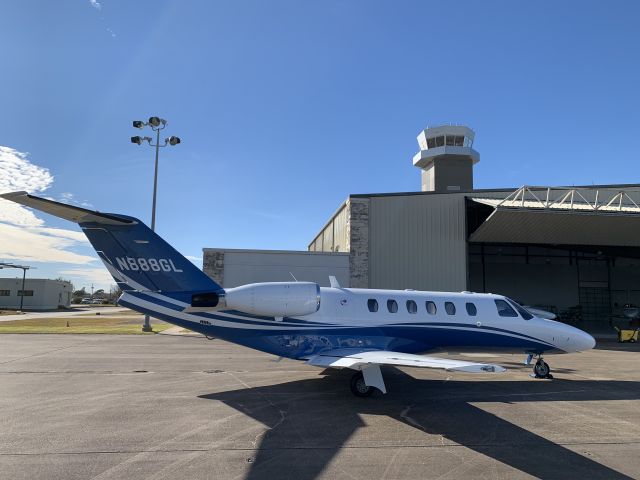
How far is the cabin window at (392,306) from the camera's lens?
11.3 meters

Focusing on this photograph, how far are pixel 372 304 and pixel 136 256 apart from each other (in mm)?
5939

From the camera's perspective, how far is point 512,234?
99.0 feet

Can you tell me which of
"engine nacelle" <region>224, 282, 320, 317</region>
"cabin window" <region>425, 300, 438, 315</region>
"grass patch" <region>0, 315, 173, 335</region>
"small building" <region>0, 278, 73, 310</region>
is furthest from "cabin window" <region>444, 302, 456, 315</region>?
"small building" <region>0, 278, 73, 310</region>

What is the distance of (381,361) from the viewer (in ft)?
28.6

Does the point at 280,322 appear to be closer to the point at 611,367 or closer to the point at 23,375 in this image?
the point at 23,375

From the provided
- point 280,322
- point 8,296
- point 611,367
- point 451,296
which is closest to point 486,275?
point 611,367

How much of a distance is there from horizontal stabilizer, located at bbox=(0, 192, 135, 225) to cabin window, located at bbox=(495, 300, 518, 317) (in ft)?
32.8

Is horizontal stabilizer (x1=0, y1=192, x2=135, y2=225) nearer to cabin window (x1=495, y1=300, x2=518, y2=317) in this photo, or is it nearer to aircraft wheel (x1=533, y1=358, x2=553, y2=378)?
cabin window (x1=495, y1=300, x2=518, y2=317)

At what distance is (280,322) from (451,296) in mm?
4922

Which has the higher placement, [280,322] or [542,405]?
[280,322]

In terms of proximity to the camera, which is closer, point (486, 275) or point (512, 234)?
point (512, 234)

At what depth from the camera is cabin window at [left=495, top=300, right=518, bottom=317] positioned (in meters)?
12.2

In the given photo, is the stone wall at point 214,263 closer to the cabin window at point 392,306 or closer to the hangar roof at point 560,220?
the hangar roof at point 560,220

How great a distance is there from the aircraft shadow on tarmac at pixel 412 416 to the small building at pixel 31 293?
228 ft
